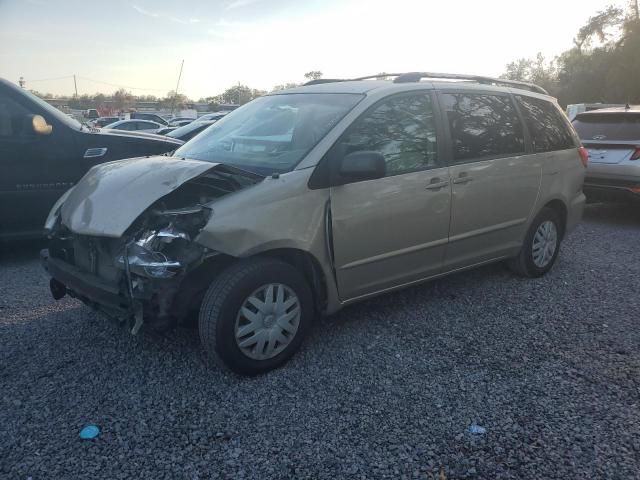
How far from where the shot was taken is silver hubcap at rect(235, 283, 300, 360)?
3.21m

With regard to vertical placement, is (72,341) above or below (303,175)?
below

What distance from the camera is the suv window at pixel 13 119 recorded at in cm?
543

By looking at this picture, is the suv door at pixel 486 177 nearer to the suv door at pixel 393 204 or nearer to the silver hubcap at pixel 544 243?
the suv door at pixel 393 204

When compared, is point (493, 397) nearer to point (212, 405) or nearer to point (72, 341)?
point (212, 405)

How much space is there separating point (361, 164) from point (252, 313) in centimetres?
116

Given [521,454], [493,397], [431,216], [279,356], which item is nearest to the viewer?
[521,454]

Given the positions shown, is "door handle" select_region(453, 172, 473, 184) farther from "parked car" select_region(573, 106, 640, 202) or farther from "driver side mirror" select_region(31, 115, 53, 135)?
"parked car" select_region(573, 106, 640, 202)

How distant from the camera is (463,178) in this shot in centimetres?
424

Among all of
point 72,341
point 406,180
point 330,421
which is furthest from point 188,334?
point 406,180

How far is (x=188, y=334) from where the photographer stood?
391 centimetres

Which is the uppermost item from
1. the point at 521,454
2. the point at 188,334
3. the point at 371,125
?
the point at 371,125

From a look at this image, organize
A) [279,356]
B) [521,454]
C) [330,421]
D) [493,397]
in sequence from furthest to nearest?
[279,356]
[493,397]
[330,421]
[521,454]

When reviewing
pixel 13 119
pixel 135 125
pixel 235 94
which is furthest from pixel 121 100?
pixel 13 119

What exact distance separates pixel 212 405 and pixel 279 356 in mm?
538
